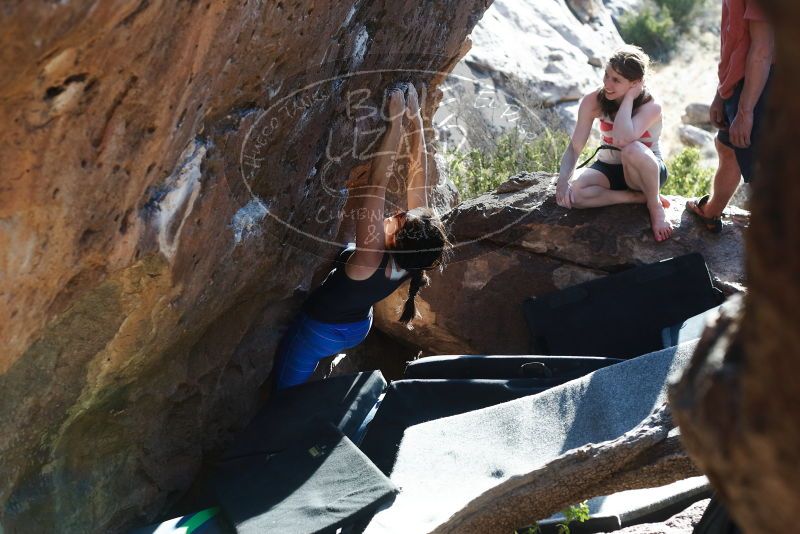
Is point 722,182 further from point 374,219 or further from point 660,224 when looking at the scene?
point 374,219

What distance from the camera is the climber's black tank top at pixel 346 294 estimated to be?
3969 millimetres

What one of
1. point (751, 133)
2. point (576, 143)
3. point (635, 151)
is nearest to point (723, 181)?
point (635, 151)

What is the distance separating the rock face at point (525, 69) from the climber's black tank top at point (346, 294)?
16.7 ft

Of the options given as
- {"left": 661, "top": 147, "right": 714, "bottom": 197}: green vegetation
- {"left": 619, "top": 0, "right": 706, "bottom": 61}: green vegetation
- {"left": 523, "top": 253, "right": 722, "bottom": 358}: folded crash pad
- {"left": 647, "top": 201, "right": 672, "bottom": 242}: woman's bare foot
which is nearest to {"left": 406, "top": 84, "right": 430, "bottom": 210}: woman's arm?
{"left": 523, "top": 253, "right": 722, "bottom": 358}: folded crash pad

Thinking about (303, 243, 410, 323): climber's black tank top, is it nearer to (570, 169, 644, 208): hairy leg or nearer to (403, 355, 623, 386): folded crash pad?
(403, 355, 623, 386): folded crash pad

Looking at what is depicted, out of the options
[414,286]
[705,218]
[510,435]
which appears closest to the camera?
[510,435]

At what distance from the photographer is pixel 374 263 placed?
391 cm

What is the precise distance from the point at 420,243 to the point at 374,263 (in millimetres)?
212

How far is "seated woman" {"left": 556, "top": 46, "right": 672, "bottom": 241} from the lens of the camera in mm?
4445

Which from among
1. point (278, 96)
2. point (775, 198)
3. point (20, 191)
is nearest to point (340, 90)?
point (278, 96)

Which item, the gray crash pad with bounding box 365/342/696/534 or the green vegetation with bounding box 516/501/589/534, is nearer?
the gray crash pad with bounding box 365/342/696/534

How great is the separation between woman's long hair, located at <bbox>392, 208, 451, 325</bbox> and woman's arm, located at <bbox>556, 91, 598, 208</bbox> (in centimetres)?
109

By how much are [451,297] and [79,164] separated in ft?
9.29

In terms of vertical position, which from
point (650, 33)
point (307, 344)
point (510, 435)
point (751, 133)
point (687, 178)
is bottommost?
point (650, 33)
